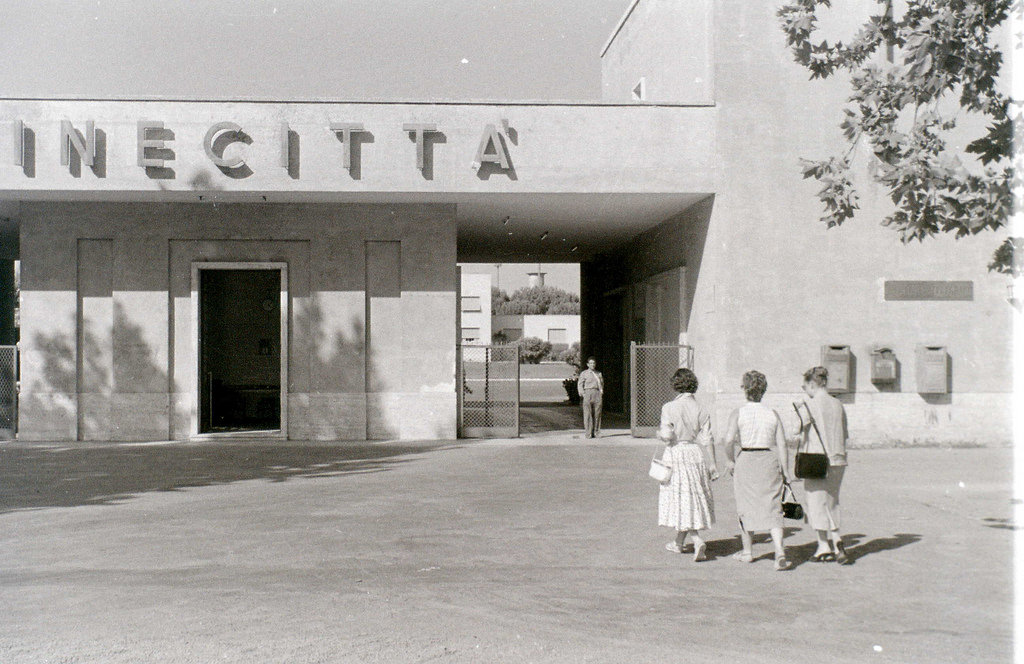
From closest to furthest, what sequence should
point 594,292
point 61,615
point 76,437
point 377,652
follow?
point 377,652 → point 61,615 → point 76,437 → point 594,292

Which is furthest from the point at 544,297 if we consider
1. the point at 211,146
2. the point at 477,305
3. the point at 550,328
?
the point at 211,146

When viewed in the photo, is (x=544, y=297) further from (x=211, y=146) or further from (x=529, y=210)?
(x=211, y=146)

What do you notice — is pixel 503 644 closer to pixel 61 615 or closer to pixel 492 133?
pixel 61 615

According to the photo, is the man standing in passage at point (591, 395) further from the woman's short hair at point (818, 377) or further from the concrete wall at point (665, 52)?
the woman's short hair at point (818, 377)

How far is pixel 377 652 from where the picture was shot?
17.8ft

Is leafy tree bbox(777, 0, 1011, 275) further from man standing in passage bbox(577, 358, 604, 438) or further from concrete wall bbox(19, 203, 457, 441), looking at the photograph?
concrete wall bbox(19, 203, 457, 441)

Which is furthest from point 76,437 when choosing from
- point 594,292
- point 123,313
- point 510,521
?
point 594,292

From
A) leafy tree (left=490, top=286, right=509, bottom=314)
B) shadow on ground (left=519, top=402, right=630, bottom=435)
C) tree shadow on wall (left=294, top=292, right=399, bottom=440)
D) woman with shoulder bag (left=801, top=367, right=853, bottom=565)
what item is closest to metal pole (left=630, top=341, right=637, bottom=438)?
shadow on ground (left=519, top=402, right=630, bottom=435)

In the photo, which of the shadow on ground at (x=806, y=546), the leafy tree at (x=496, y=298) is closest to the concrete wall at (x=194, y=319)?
the shadow on ground at (x=806, y=546)

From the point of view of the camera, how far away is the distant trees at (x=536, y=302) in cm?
9912

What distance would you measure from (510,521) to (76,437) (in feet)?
A: 38.2

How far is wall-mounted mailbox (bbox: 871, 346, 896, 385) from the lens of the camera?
1650 cm

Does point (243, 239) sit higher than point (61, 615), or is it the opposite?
point (243, 239)

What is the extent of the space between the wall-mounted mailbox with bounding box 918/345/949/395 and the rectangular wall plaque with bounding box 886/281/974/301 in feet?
3.36
